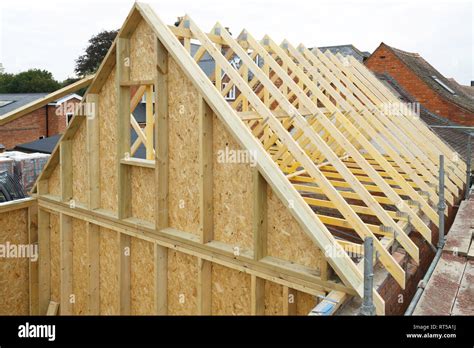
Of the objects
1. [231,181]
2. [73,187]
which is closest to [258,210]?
[231,181]

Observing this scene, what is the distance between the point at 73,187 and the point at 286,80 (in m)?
3.80

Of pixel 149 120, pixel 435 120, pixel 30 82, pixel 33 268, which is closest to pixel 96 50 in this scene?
pixel 30 82

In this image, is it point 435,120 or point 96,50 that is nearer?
point 435,120

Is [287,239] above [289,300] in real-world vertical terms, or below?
above

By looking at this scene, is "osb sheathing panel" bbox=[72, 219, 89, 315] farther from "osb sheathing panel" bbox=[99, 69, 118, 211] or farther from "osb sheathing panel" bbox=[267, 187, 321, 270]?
"osb sheathing panel" bbox=[267, 187, 321, 270]

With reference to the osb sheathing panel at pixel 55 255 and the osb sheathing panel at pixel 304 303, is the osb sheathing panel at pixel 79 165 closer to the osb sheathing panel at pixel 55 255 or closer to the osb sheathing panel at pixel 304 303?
the osb sheathing panel at pixel 55 255

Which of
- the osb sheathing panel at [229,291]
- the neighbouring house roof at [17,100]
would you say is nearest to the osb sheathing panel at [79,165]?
the osb sheathing panel at [229,291]

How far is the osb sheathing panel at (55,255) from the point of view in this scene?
7.39 metres

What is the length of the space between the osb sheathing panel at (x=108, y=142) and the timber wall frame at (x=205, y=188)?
0.09 feet

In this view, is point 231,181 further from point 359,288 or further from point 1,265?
point 1,265

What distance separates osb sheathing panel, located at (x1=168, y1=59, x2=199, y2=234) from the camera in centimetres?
518

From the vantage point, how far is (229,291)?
16.9 feet

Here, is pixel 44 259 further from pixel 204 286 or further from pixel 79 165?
pixel 204 286

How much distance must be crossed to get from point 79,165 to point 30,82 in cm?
4454
